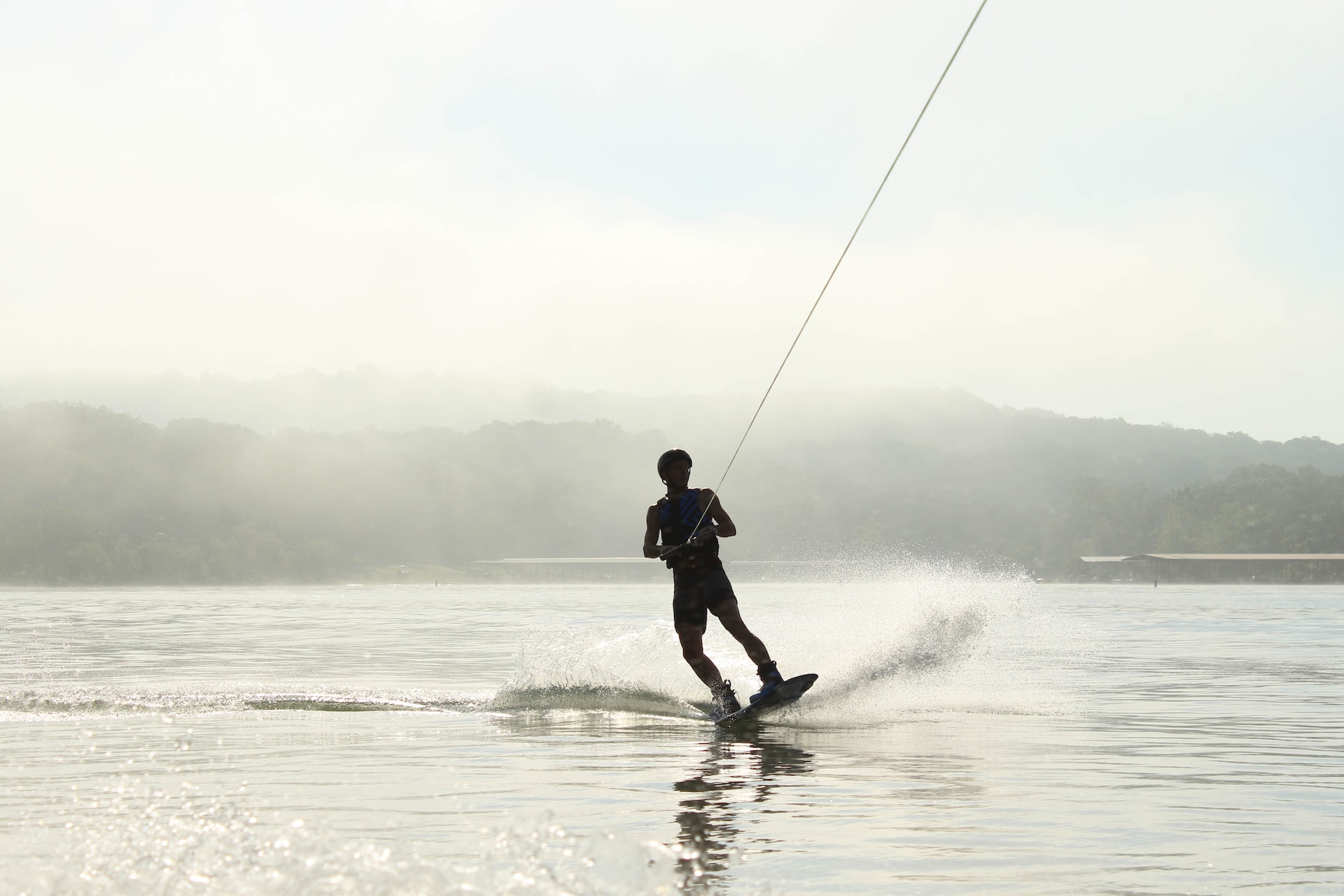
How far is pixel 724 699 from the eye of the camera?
9773 millimetres

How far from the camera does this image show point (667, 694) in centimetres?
1143

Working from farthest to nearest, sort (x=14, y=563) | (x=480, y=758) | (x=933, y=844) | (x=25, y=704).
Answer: (x=14, y=563)
(x=25, y=704)
(x=480, y=758)
(x=933, y=844)

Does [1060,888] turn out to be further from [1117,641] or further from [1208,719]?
[1117,641]

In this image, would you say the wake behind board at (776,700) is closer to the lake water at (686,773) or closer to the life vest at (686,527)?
the lake water at (686,773)

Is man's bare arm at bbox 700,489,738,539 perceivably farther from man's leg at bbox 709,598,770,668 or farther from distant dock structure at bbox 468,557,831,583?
distant dock structure at bbox 468,557,831,583

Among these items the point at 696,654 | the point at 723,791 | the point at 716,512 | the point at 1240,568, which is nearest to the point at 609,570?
the point at 1240,568

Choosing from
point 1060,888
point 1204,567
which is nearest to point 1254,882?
point 1060,888

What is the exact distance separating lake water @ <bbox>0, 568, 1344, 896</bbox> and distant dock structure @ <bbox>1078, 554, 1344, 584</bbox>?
126551 mm

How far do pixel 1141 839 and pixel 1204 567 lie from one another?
139833 mm

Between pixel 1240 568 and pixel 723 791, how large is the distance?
14152 cm

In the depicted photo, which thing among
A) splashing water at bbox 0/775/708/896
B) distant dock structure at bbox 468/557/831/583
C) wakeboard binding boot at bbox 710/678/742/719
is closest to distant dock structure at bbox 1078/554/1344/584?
distant dock structure at bbox 468/557/831/583

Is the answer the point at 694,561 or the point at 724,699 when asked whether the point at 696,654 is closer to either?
the point at 724,699

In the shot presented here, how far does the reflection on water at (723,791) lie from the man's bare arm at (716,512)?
1421 mm

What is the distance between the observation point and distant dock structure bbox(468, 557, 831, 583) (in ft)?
546
